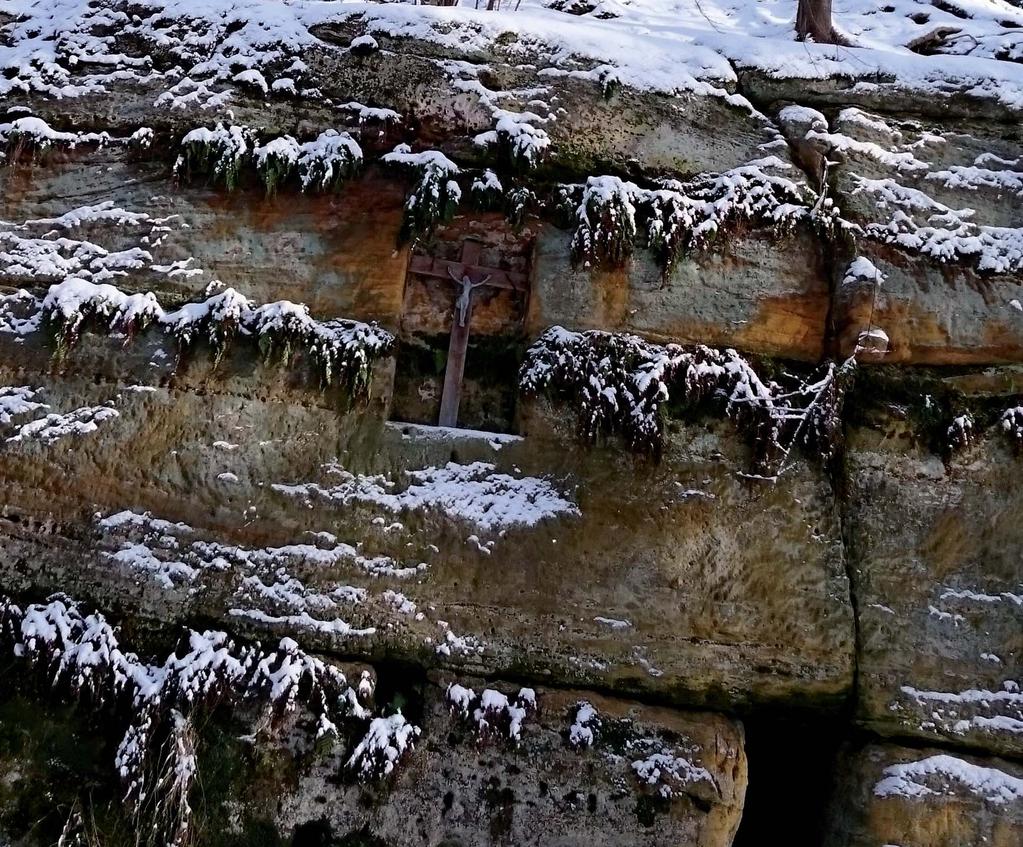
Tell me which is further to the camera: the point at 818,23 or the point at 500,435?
the point at 818,23

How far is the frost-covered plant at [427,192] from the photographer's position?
481 centimetres

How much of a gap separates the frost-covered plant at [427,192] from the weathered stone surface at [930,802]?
385 cm

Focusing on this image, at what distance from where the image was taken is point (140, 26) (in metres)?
5.21

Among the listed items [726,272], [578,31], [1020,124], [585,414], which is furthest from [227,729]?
[1020,124]

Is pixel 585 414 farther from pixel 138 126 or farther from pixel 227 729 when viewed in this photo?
pixel 138 126

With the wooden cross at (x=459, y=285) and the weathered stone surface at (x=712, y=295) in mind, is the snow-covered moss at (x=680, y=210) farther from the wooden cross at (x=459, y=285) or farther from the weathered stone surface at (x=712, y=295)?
the wooden cross at (x=459, y=285)

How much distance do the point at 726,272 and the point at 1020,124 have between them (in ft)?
7.58

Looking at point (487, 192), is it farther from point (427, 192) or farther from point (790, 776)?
point (790, 776)

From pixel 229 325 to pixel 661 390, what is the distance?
2506mm

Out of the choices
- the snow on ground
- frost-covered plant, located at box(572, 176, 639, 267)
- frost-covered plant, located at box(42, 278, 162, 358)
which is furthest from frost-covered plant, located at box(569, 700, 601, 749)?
the snow on ground

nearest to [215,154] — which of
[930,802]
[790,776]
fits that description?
[790,776]

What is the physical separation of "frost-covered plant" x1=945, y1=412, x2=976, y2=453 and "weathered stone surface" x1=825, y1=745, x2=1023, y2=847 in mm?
1714

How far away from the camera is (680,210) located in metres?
4.95

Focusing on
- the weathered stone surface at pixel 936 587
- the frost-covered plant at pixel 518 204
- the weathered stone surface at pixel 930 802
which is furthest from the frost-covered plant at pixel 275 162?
the weathered stone surface at pixel 930 802
